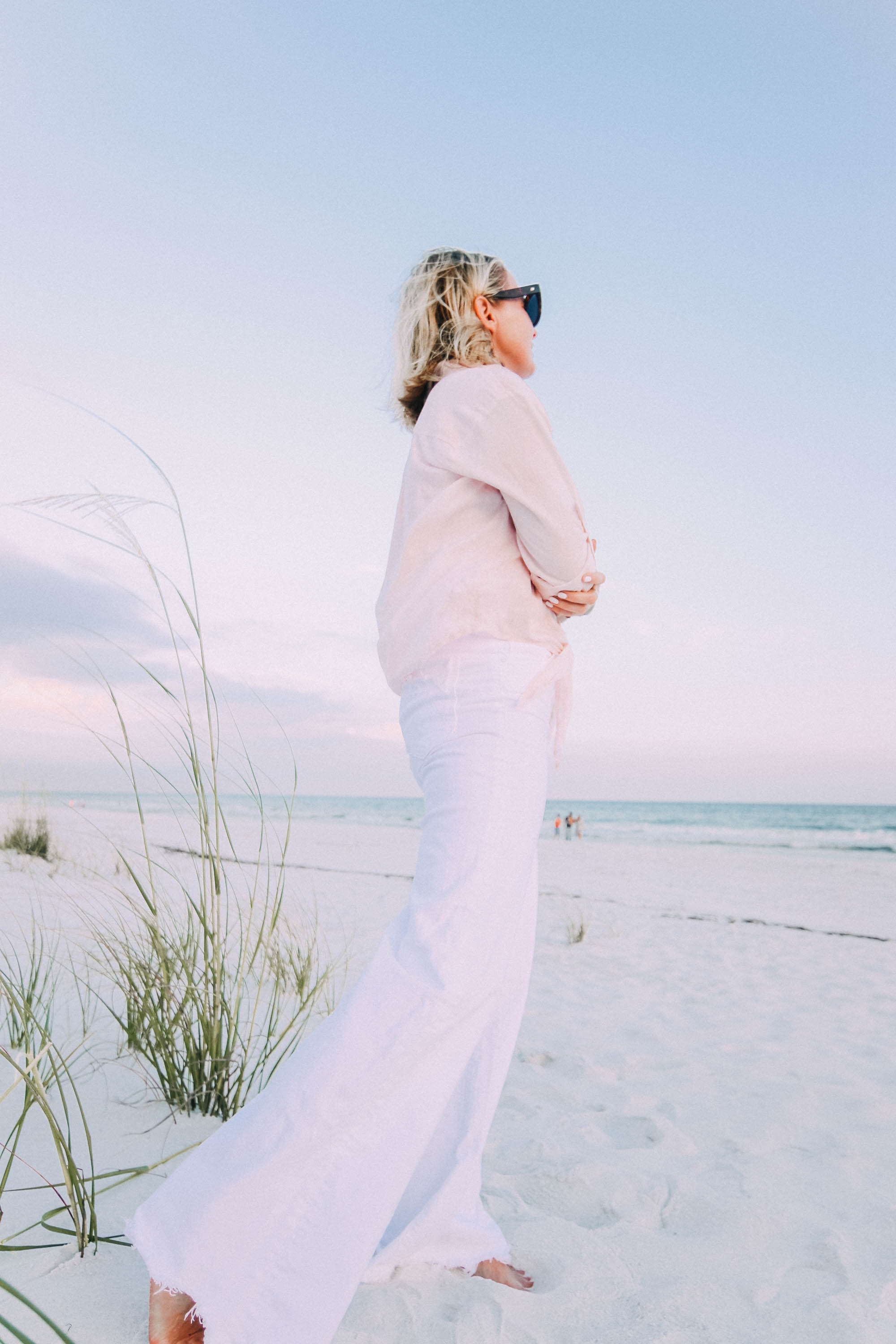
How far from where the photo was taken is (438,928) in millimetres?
1153

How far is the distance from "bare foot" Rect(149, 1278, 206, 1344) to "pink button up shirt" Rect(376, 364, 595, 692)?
932mm

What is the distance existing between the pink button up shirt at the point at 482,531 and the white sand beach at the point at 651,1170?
0.90 metres

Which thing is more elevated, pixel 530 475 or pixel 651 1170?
pixel 530 475

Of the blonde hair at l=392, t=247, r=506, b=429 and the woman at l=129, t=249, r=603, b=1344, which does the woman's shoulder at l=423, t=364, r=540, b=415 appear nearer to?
the woman at l=129, t=249, r=603, b=1344

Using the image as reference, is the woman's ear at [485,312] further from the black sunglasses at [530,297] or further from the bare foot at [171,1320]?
the bare foot at [171,1320]

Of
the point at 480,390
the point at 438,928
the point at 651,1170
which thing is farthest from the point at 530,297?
the point at 651,1170

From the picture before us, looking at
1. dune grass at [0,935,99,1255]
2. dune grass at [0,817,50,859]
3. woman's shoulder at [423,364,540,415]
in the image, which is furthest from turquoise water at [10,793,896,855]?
woman's shoulder at [423,364,540,415]

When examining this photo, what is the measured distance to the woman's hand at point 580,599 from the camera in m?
1.40

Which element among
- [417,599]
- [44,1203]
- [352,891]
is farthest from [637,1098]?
[352,891]

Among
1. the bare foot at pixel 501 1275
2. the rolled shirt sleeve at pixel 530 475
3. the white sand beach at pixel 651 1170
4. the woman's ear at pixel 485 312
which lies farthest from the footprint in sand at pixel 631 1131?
the woman's ear at pixel 485 312

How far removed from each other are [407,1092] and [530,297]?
1453 mm

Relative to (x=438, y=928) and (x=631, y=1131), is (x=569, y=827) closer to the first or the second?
(x=631, y=1131)

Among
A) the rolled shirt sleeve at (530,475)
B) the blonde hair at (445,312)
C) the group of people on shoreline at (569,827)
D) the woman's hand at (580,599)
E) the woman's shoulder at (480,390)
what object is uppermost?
the blonde hair at (445,312)

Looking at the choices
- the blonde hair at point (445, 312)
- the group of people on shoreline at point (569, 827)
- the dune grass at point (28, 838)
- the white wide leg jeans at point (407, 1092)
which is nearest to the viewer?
the white wide leg jeans at point (407, 1092)
